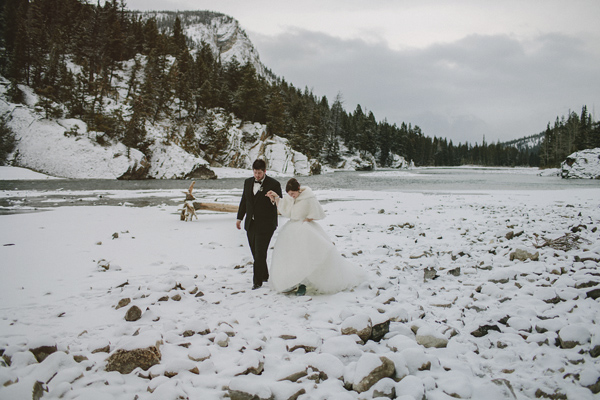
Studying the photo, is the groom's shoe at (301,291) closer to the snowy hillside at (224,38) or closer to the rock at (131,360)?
the rock at (131,360)

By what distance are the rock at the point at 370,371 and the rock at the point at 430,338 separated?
0.79 metres

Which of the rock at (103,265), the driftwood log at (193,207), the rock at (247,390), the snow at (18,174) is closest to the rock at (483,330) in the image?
the rock at (247,390)

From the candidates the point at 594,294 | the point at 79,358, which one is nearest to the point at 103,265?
the point at 79,358

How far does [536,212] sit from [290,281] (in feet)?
39.2

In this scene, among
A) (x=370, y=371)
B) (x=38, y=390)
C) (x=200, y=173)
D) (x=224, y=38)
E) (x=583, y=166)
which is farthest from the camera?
(x=224, y=38)

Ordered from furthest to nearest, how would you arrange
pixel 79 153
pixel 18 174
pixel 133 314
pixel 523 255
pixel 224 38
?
1. pixel 224 38
2. pixel 79 153
3. pixel 18 174
4. pixel 523 255
5. pixel 133 314

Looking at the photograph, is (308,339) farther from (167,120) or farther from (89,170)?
(167,120)

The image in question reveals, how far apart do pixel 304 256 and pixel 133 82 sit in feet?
227

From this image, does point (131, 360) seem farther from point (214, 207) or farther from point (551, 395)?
point (214, 207)

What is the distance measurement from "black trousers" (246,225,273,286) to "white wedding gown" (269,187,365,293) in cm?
39

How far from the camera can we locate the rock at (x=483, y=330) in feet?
12.1

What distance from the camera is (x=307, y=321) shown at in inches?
165

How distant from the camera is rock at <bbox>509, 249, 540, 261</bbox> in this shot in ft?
19.8

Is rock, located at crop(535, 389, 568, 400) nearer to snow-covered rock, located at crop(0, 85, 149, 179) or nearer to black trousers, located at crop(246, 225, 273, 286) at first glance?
black trousers, located at crop(246, 225, 273, 286)
